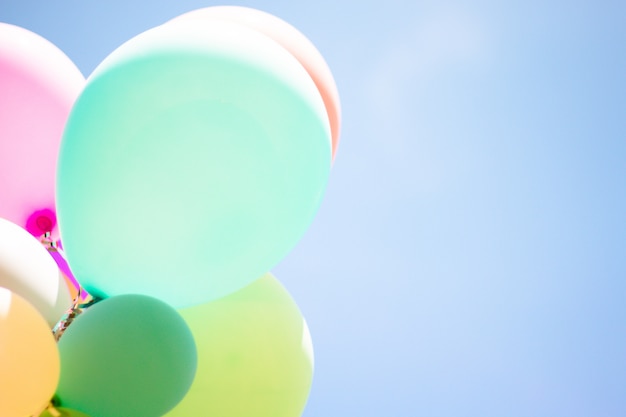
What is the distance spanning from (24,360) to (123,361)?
175 mm

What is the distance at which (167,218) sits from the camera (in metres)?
1.08

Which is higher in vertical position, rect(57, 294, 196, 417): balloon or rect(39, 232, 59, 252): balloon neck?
rect(39, 232, 59, 252): balloon neck

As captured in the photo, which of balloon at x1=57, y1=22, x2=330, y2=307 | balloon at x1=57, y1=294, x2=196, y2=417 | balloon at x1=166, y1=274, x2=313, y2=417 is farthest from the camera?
balloon at x1=166, y1=274, x2=313, y2=417

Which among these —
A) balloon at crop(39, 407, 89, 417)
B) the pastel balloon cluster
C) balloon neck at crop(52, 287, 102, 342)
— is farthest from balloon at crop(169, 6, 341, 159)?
balloon at crop(39, 407, 89, 417)

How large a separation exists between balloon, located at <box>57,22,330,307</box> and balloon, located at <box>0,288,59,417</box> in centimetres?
24

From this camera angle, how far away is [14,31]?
147cm

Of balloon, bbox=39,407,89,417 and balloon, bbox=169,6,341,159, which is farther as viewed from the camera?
balloon, bbox=169,6,341,159

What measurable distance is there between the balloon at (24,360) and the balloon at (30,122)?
67 cm

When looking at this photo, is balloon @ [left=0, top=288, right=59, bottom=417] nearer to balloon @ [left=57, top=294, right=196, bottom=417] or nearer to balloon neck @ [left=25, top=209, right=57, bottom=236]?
balloon @ [left=57, top=294, right=196, bottom=417]

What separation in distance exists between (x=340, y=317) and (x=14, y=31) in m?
2.86

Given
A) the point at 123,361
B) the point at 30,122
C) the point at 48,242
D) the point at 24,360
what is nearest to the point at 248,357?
the point at 123,361

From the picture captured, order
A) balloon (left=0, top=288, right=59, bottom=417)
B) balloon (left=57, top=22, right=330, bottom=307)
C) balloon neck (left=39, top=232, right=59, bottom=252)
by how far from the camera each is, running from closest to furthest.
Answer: balloon (left=0, top=288, right=59, bottom=417), balloon (left=57, top=22, right=330, bottom=307), balloon neck (left=39, top=232, right=59, bottom=252)

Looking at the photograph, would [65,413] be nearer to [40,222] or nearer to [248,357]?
[248,357]

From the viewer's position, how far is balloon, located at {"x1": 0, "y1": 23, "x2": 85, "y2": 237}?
4.51 ft
